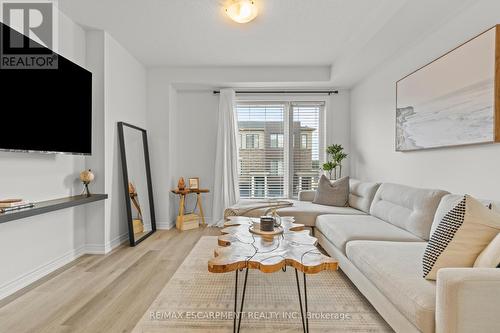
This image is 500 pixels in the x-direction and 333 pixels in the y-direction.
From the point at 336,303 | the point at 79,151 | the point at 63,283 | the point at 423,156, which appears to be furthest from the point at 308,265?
the point at 79,151

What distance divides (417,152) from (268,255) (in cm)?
219

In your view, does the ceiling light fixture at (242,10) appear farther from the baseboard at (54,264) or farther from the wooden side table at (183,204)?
the baseboard at (54,264)

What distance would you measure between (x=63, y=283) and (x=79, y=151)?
4.27 feet

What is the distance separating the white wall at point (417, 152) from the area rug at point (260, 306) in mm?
1314

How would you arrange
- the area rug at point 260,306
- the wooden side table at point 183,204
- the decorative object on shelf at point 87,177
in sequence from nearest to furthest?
the area rug at point 260,306
the decorative object on shelf at point 87,177
the wooden side table at point 183,204

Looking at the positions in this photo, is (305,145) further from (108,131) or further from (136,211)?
(108,131)

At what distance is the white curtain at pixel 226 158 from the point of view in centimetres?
466

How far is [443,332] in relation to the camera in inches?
47.6

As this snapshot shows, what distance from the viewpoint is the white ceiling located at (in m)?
2.61

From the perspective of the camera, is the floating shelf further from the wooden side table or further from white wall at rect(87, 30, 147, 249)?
the wooden side table

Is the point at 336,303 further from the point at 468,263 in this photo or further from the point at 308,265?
the point at 468,263

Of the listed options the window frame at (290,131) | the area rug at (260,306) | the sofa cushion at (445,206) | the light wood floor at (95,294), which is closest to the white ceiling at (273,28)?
the window frame at (290,131)

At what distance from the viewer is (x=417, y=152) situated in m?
2.91

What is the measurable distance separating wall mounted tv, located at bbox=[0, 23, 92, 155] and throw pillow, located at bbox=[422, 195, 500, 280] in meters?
3.01
